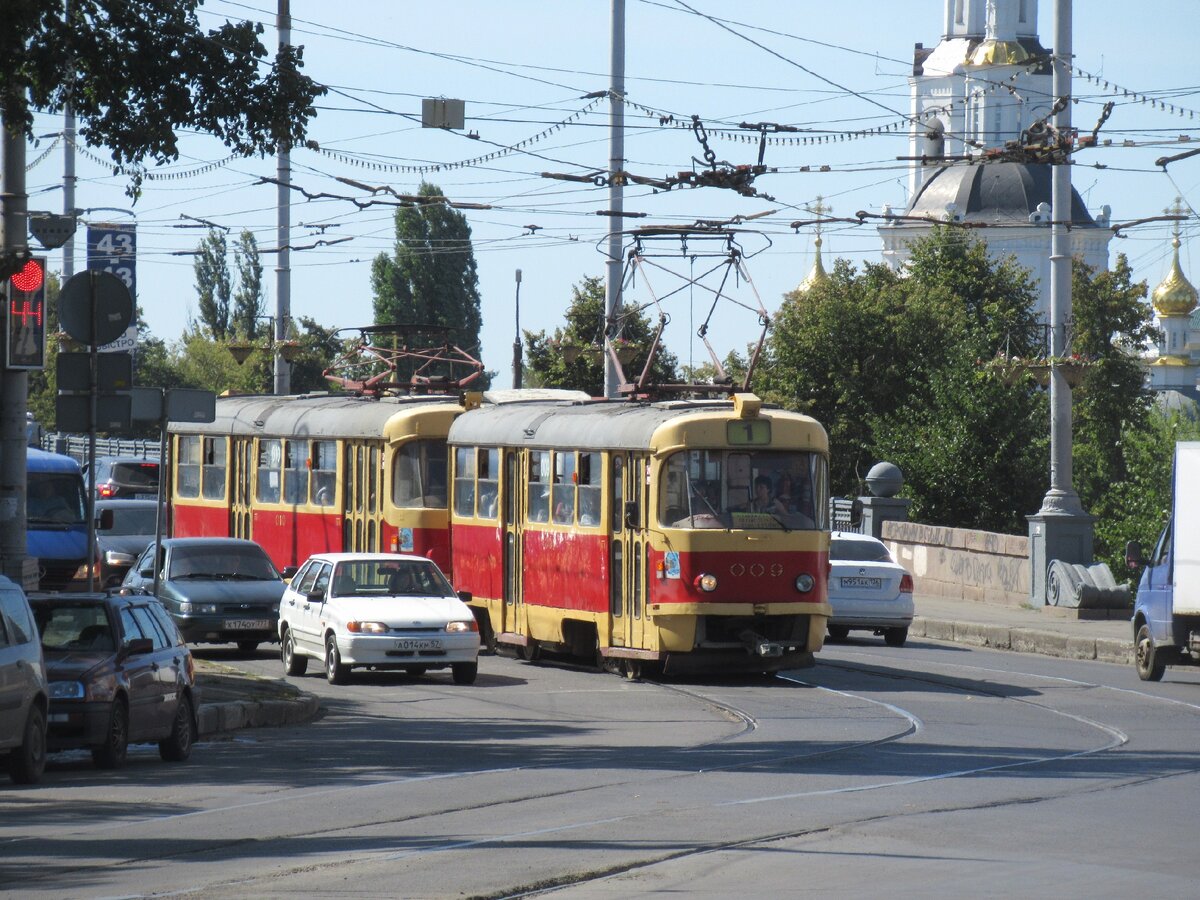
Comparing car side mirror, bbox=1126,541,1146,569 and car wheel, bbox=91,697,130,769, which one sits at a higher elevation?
car side mirror, bbox=1126,541,1146,569

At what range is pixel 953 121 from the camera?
141375mm

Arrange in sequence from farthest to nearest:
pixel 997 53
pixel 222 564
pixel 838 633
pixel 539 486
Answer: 1. pixel 997 53
2. pixel 838 633
3. pixel 222 564
4. pixel 539 486

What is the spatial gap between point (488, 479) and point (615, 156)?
22.8 feet

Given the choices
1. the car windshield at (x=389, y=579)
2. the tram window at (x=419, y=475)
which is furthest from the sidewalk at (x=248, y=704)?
the tram window at (x=419, y=475)

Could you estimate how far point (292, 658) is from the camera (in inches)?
934

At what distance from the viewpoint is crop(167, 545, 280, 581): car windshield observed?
2653cm

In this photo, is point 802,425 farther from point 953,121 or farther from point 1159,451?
point 953,121

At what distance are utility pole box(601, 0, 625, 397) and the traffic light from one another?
1253 cm

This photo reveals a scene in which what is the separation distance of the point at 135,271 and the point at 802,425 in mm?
16629

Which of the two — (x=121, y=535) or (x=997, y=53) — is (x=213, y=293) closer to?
(x=997, y=53)

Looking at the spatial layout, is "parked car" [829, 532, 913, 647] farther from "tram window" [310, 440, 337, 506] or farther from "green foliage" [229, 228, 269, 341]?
"green foliage" [229, 228, 269, 341]

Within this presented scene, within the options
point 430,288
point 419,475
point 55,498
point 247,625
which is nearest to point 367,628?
point 247,625

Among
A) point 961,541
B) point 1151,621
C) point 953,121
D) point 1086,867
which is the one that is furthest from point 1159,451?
point 953,121

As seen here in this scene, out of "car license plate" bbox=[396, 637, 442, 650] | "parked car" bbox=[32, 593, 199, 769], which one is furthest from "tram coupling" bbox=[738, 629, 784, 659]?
"parked car" bbox=[32, 593, 199, 769]
